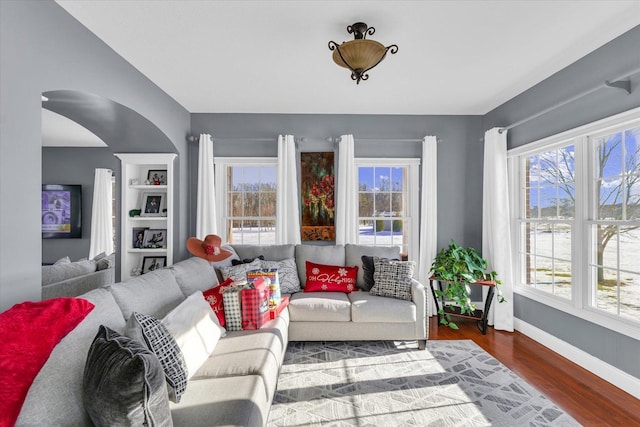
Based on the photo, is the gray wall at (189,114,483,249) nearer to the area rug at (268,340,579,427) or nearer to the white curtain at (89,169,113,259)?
the area rug at (268,340,579,427)

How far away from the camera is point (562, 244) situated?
3.37 metres

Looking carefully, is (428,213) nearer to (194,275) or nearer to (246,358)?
(194,275)

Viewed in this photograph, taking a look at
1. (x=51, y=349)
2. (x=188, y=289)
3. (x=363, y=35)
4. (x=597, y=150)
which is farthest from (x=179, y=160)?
(x=597, y=150)

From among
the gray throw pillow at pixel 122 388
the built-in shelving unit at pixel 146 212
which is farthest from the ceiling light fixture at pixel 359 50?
the built-in shelving unit at pixel 146 212

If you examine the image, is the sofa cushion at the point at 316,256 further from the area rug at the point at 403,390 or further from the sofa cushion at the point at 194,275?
the sofa cushion at the point at 194,275

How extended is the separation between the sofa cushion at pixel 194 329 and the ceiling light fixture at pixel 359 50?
201cm

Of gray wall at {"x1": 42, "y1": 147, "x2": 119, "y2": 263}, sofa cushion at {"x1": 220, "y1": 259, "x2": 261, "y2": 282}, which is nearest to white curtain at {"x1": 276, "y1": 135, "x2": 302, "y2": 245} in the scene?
sofa cushion at {"x1": 220, "y1": 259, "x2": 261, "y2": 282}

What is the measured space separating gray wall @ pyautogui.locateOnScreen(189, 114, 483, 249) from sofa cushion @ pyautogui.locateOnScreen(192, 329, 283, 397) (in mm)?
2640

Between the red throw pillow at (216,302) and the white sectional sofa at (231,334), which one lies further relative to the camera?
the red throw pillow at (216,302)

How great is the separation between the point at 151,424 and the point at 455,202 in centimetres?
436

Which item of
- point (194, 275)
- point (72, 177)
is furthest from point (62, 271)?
point (72, 177)

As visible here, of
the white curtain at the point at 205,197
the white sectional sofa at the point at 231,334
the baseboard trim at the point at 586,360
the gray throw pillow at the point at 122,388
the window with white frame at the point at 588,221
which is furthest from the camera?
the white curtain at the point at 205,197

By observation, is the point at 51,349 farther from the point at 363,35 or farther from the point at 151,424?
the point at 363,35

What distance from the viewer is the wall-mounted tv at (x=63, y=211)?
6.00 meters
